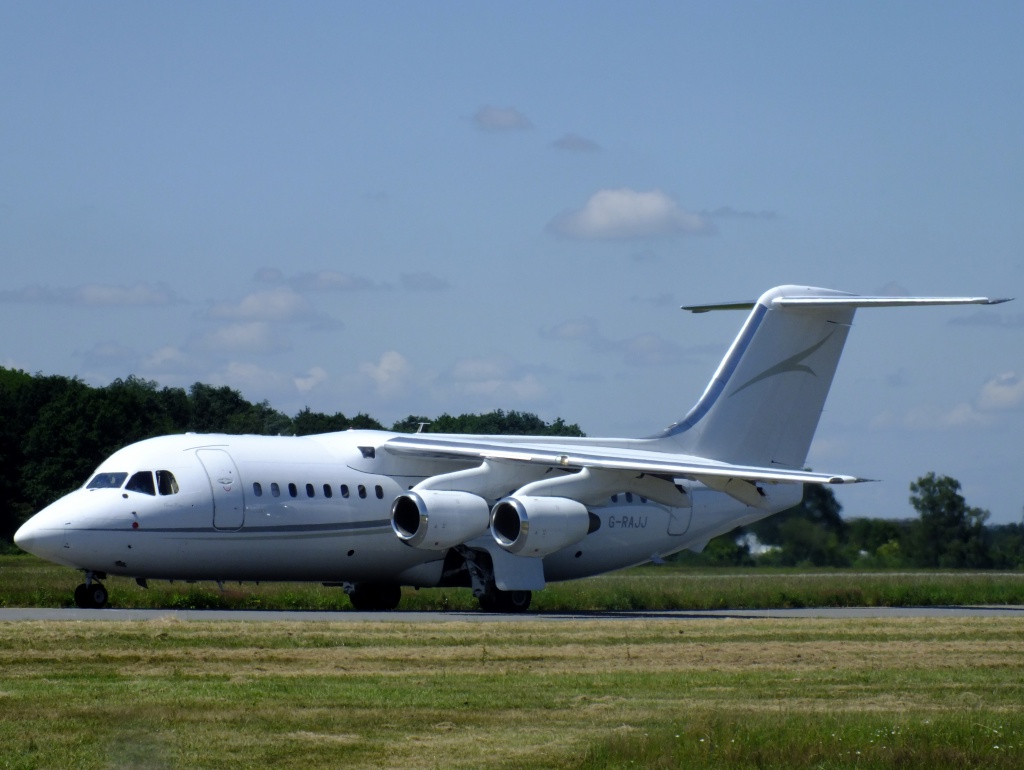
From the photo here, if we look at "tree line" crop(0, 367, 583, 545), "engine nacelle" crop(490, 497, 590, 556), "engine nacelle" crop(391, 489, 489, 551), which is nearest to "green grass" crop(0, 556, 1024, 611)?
"engine nacelle" crop(490, 497, 590, 556)

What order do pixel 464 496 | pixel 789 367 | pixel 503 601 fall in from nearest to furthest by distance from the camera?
pixel 464 496
pixel 503 601
pixel 789 367

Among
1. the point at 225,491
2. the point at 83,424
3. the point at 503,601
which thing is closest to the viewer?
the point at 225,491

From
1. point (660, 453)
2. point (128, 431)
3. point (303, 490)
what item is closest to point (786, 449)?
point (660, 453)

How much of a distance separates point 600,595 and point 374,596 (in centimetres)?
416

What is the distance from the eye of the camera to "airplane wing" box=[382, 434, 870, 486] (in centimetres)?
2430

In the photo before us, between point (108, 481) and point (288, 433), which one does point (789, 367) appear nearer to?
point (108, 481)

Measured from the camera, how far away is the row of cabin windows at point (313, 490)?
23922 millimetres

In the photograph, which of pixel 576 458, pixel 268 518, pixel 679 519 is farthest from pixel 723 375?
pixel 268 518

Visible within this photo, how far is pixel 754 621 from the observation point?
72.9 feet

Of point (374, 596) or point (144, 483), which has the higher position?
point (144, 483)

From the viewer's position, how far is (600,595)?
2831 cm

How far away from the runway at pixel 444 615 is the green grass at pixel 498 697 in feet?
4.78

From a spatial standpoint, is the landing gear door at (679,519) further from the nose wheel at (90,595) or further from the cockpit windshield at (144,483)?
the nose wheel at (90,595)

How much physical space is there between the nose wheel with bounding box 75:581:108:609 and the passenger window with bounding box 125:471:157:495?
1.63 metres
